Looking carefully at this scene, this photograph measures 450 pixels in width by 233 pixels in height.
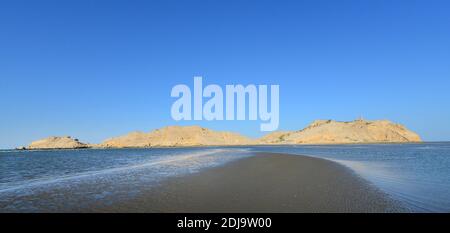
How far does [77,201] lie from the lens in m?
14.4

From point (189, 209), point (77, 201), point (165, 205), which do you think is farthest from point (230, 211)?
point (77, 201)

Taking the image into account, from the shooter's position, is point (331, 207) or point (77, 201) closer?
point (331, 207)
